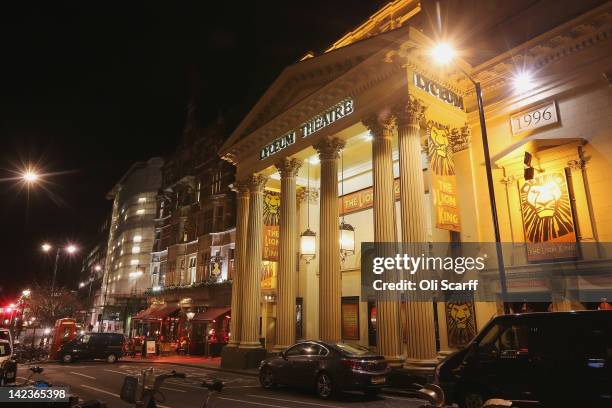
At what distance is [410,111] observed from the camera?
1495cm

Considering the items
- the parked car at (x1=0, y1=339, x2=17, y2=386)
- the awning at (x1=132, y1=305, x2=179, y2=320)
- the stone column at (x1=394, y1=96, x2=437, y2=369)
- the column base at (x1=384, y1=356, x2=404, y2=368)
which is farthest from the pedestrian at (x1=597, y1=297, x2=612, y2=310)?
the awning at (x1=132, y1=305, x2=179, y2=320)

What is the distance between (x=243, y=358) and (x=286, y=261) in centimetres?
514

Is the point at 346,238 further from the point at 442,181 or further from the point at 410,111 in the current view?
the point at 410,111

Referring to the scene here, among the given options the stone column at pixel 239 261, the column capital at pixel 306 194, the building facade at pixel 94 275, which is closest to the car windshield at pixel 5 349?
the stone column at pixel 239 261

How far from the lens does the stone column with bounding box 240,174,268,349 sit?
2053 cm

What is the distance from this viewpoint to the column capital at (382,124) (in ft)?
52.2

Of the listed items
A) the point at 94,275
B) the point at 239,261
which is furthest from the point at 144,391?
the point at 94,275

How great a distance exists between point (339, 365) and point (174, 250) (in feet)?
98.0

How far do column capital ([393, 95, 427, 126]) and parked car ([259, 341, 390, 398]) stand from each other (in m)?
8.10

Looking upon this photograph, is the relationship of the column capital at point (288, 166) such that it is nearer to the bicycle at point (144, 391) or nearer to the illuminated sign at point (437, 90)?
the illuminated sign at point (437, 90)

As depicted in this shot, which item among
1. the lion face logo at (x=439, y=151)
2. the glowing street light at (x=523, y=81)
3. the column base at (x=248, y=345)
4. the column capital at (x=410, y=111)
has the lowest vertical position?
the column base at (x=248, y=345)

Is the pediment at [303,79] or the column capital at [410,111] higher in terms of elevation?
the pediment at [303,79]

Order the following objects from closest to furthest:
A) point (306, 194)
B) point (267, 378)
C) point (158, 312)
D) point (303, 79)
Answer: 1. point (267, 378)
2. point (303, 79)
3. point (306, 194)
4. point (158, 312)

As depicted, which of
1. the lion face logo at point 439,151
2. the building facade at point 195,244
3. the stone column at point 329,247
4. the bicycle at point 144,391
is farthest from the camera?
the building facade at point 195,244
